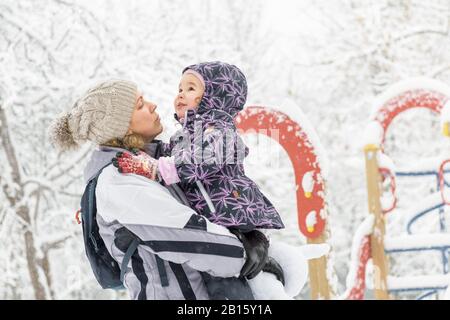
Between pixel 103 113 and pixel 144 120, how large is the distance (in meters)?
0.15

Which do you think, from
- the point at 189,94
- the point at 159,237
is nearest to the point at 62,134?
the point at 189,94

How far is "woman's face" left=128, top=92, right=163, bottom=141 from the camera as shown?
7.13ft

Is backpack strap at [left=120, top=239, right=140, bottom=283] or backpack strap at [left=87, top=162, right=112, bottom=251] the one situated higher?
backpack strap at [left=87, top=162, right=112, bottom=251]

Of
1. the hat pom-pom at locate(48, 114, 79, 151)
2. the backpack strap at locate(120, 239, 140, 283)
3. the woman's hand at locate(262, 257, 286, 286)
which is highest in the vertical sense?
the hat pom-pom at locate(48, 114, 79, 151)

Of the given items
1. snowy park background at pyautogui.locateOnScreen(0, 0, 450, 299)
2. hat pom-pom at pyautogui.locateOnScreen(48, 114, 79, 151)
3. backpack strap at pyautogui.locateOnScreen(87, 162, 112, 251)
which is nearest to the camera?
backpack strap at pyautogui.locateOnScreen(87, 162, 112, 251)

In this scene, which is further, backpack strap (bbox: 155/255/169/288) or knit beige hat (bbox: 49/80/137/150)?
knit beige hat (bbox: 49/80/137/150)

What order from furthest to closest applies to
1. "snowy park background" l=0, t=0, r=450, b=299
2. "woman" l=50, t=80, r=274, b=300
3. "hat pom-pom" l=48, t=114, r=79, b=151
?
1. "snowy park background" l=0, t=0, r=450, b=299
2. "hat pom-pom" l=48, t=114, r=79, b=151
3. "woman" l=50, t=80, r=274, b=300

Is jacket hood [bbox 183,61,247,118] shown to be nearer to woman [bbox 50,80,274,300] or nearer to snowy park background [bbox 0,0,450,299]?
woman [bbox 50,80,274,300]

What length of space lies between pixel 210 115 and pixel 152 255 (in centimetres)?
51

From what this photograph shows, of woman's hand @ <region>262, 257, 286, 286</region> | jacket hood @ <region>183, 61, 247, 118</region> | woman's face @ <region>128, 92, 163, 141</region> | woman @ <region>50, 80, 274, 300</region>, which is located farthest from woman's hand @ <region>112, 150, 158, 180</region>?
woman's hand @ <region>262, 257, 286, 286</region>

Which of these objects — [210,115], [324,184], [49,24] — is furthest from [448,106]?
[49,24]

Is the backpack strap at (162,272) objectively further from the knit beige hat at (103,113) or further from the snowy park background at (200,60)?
the snowy park background at (200,60)

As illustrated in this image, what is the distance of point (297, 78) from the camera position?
14922 millimetres

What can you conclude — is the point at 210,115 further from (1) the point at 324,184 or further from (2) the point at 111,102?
(1) the point at 324,184
